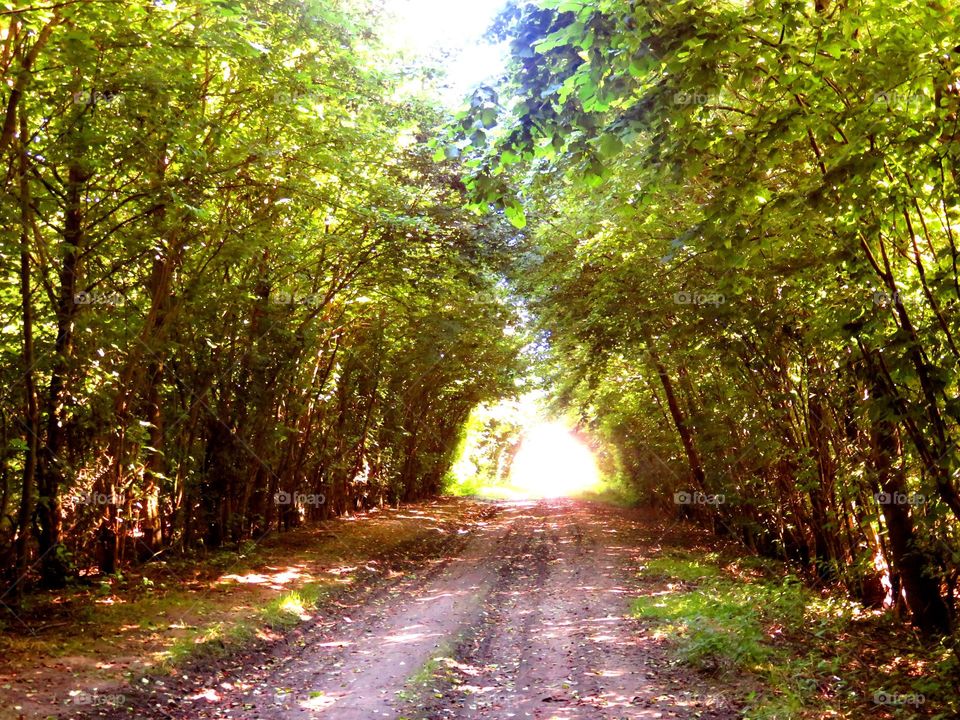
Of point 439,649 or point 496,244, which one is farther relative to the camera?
point 496,244

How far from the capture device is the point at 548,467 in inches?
2990

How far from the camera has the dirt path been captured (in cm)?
541

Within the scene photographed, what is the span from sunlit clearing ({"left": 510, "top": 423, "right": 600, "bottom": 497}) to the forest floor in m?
34.7

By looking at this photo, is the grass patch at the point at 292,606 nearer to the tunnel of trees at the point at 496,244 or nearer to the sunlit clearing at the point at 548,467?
the tunnel of trees at the point at 496,244

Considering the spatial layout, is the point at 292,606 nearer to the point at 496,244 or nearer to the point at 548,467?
the point at 496,244

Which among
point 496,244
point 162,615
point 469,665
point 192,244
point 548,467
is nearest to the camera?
point 469,665

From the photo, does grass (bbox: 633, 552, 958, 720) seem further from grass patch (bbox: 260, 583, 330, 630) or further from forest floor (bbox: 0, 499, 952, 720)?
grass patch (bbox: 260, 583, 330, 630)

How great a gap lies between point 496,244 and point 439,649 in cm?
762

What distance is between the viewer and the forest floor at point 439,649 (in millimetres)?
5414

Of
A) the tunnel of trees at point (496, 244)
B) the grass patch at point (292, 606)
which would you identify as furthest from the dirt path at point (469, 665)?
the tunnel of trees at point (496, 244)

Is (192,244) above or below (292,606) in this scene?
above

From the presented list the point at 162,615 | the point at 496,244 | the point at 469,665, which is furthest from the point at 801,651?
the point at 496,244

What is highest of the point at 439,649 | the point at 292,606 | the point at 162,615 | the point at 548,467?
the point at 162,615

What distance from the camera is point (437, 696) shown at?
18.6 feet
